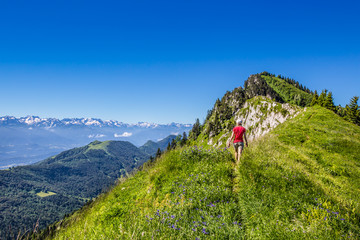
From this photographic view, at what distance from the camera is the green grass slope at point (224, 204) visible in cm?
499

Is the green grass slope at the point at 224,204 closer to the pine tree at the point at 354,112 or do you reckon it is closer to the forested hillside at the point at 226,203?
the forested hillside at the point at 226,203

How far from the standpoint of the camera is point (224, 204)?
645 centimetres

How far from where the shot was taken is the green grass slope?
499 centimetres

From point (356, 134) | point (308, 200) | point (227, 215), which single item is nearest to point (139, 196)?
point (227, 215)

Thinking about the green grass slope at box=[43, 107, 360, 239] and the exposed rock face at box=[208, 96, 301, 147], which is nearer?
the green grass slope at box=[43, 107, 360, 239]

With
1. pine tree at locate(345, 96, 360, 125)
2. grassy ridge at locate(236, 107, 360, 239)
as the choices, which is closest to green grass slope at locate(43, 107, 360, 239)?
grassy ridge at locate(236, 107, 360, 239)

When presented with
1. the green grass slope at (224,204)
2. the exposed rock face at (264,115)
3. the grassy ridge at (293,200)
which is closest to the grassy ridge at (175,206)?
the green grass slope at (224,204)

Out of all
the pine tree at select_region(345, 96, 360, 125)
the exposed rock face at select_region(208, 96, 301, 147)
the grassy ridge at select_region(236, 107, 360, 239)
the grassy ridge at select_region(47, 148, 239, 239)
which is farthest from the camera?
the exposed rock face at select_region(208, 96, 301, 147)

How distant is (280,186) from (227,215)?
3.04m

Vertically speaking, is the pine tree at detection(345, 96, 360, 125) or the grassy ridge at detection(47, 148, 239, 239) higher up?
the pine tree at detection(345, 96, 360, 125)

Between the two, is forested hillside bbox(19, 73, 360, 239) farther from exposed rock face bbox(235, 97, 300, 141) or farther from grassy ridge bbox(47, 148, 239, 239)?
exposed rock face bbox(235, 97, 300, 141)

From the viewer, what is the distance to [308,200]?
21.7ft

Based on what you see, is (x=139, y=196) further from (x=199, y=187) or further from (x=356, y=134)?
(x=356, y=134)

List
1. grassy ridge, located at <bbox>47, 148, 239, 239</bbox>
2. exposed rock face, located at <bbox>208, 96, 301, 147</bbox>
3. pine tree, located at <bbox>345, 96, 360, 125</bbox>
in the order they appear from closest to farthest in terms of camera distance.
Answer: grassy ridge, located at <bbox>47, 148, 239, 239</bbox>, pine tree, located at <bbox>345, 96, 360, 125</bbox>, exposed rock face, located at <bbox>208, 96, 301, 147</bbox>
